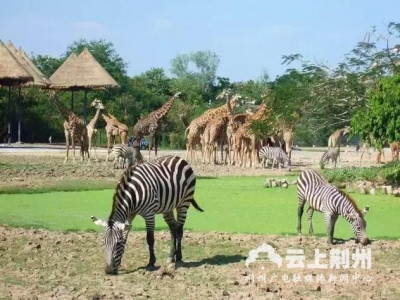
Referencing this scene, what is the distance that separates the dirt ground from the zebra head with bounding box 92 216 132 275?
0.49ft

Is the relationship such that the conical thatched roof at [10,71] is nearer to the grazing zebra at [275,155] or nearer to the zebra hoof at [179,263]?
the grazing zebra at [275,155]

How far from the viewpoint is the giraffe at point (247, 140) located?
98.5 feet

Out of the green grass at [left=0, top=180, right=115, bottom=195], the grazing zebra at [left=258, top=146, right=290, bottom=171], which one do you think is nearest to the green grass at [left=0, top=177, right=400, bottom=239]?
the green grass at [left=0, top=180, right=115, bottom=195]

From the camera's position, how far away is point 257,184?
21453 mm

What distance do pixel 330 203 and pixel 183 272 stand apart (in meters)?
2.84

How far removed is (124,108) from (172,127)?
327 centimetres

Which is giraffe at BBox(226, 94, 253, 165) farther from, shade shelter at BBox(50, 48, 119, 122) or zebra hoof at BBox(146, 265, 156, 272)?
zebra hoof at BBox(146, 265, 156, 272)

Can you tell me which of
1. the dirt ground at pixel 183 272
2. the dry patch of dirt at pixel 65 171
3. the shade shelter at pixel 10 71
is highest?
the shade shelter at pixel 10 71

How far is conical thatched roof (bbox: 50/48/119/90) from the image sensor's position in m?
40.2

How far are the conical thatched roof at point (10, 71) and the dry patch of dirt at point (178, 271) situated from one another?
24904 mm

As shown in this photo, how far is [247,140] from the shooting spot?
100 feet

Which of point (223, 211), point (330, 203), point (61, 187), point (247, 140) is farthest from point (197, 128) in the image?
point (330, 203)

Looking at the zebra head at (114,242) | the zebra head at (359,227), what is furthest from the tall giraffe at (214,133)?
the zebra head at (114,242)

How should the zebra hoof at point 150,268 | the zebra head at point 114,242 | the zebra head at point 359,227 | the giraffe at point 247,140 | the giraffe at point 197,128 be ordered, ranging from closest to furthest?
the zebra head at point 114,242, the zebra hoof at point 150,268, the zebra head at point 359,227, the giraffe at point 247,140, the giraffe at point 197,128
